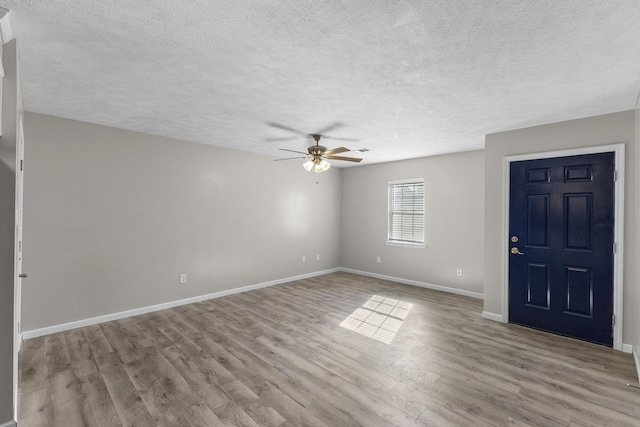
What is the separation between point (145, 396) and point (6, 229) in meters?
1.55

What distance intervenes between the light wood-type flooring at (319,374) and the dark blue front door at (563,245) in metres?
0.31

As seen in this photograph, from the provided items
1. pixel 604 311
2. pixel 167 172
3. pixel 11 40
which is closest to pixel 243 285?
pixel 167 172

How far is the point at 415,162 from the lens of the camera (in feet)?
19.1

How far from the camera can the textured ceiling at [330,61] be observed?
1.66 m

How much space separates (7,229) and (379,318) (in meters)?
3.80

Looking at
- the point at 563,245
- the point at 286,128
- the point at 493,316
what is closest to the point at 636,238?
the point at 563,245

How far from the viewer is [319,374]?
2.65 m

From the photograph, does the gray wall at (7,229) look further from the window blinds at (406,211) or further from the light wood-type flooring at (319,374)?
the window blinds at (406,211)

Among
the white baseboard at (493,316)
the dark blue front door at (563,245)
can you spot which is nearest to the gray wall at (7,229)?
the white baseboard at (493,316)

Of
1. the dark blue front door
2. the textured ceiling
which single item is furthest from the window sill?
the textured ceiling

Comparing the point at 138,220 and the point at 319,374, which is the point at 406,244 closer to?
the point at 319,374

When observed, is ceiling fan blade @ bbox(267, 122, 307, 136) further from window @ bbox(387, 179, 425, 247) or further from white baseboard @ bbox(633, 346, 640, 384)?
white baseboard @ bbox(633, 346, 640, 384)

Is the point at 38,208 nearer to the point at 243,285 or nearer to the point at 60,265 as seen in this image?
the point at 60,265

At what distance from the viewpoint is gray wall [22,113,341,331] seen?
3.46m
